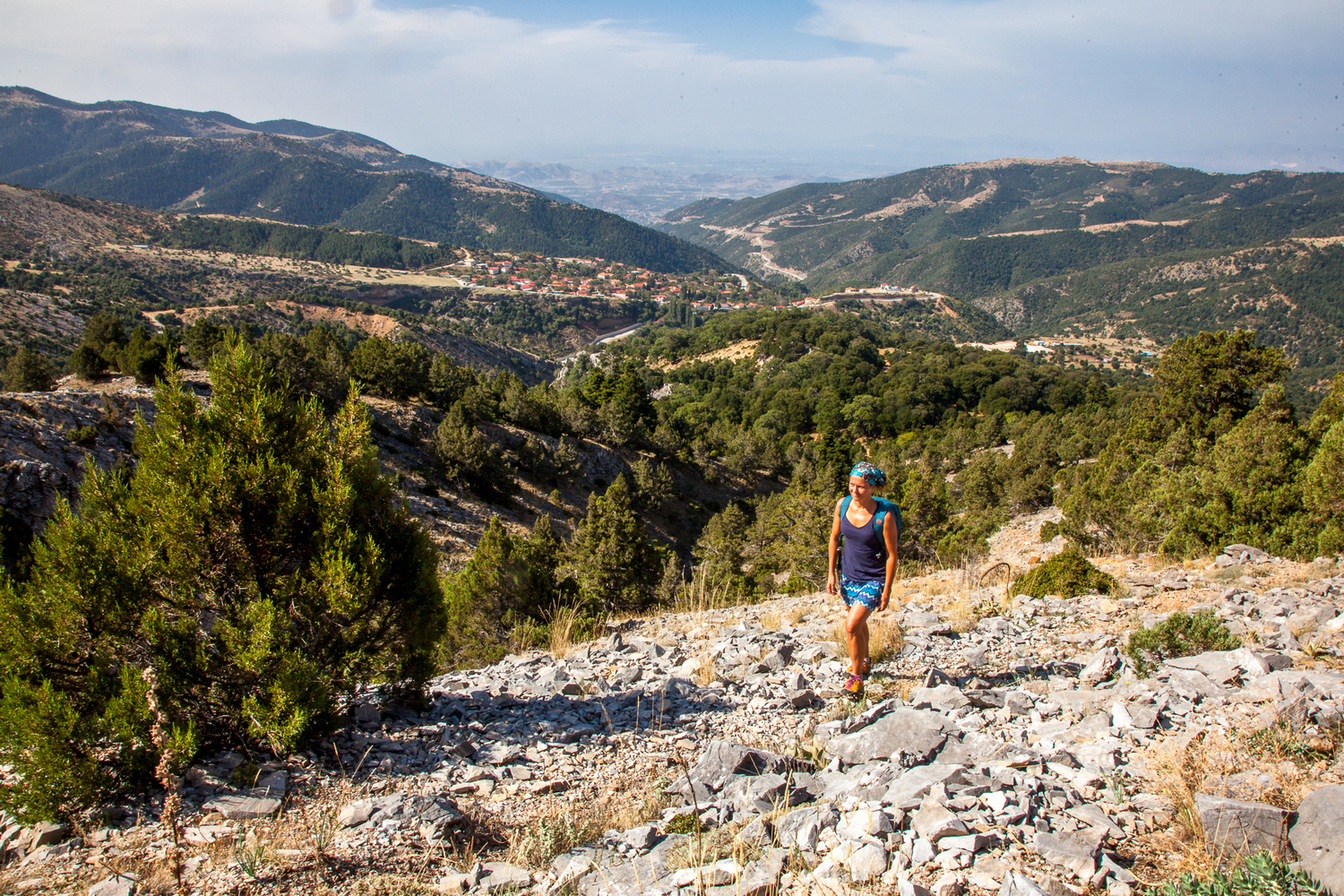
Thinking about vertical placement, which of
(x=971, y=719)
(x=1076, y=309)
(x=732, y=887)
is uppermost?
(x=1076, y=309)

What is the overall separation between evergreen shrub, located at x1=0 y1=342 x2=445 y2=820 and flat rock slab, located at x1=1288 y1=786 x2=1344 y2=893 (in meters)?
5.05

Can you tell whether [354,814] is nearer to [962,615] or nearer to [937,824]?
[937,824]

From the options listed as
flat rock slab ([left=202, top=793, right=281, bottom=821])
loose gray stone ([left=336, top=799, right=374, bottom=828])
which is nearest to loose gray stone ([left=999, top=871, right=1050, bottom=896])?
loose gray stone ([left=336, top=799, right=374, bottom=828])

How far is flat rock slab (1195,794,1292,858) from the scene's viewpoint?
2.65 meters

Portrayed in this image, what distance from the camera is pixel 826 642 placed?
6730mm

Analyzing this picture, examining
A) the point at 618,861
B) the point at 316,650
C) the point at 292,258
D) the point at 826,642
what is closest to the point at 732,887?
the point at 618,861

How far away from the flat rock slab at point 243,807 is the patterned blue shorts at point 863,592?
4.37 meters

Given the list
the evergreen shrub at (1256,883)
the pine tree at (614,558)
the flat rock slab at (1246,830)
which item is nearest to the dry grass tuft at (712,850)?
the evergreen shrub at (1256,883)

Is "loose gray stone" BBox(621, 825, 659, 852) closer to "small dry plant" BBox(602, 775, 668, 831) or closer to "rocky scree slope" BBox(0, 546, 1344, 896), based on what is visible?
"rocky scree slope" BBox(0, 546, 1344, 896)

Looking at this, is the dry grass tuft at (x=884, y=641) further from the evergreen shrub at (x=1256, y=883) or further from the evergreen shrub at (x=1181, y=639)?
the evergreen shrub at (x=1256, y=883)

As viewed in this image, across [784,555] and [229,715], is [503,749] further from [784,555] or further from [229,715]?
[784,555]

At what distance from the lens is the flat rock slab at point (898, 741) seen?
403cm

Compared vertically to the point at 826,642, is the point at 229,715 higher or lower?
higher

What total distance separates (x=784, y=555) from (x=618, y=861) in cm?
1634
